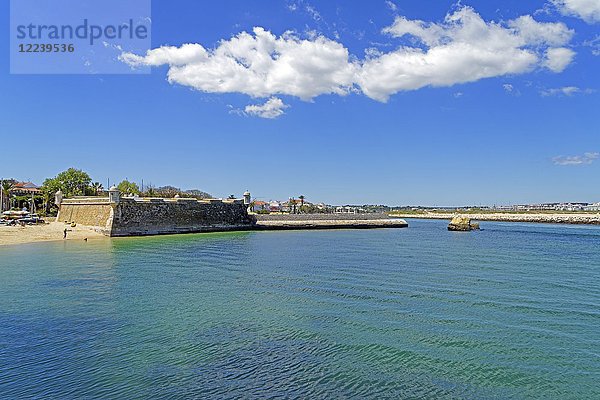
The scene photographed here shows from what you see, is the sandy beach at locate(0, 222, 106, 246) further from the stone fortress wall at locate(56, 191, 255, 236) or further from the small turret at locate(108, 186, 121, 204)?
the small turret at locate(108, 186, 121, 204)

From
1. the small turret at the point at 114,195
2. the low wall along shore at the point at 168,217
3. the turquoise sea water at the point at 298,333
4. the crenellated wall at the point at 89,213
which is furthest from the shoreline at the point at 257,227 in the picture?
the turquoise sea water at the point at 298,333

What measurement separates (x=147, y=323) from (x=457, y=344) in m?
7.47

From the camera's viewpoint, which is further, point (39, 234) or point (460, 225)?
point (460, 225)

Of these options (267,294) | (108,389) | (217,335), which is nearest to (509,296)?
(267,294)

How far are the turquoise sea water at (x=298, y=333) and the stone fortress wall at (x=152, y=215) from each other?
20461 millimetres

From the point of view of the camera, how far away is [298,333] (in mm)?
9836

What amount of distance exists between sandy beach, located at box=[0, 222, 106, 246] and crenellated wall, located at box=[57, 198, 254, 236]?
125cm

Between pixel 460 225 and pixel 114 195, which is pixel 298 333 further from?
pixel 460 225

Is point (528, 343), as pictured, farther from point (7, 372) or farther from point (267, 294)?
point (7, 372)

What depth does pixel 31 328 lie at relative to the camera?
9.97 m

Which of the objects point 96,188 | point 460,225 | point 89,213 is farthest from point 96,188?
point 460,225

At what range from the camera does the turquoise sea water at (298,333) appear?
7053 millimetres

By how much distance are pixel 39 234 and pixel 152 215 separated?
986cm

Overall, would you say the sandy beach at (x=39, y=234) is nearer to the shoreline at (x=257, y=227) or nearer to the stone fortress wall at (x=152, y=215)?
the shoreline at (x=257, y=227)
